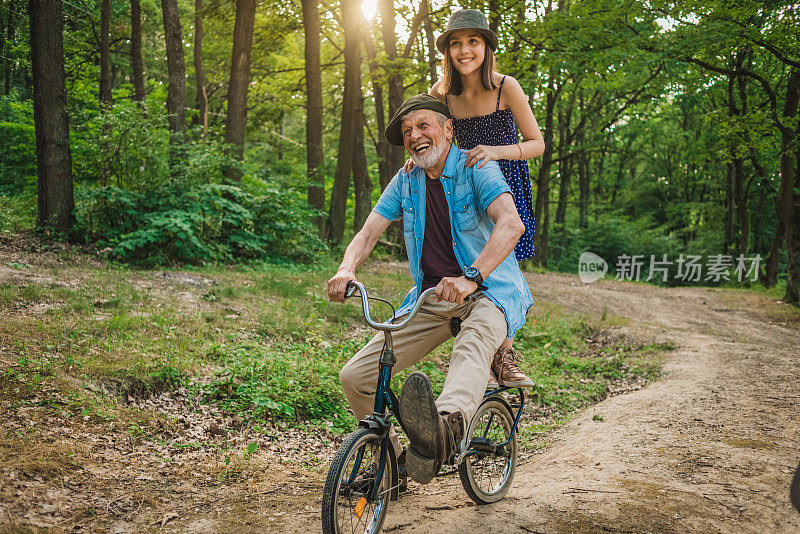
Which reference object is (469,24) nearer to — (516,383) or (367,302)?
(367,302)

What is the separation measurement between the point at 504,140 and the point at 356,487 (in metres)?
2.39

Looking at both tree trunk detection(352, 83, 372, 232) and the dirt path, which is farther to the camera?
tree trunk detection(352, 83, 372, 232)

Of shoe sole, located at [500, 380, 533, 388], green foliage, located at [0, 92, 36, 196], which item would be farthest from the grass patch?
green foliage, located at [0, 92, 36, 196]

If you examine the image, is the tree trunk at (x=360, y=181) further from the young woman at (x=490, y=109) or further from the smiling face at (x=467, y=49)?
the smiling face at (x=467, y=49)

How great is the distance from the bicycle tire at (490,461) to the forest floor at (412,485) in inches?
4.4

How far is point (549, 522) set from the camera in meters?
3.30

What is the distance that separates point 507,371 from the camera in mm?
3701

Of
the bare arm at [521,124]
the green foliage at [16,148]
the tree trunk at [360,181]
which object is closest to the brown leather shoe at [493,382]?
the bare arm at [521,124]

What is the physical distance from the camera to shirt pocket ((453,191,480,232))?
3398mm

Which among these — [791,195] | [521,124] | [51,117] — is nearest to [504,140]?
[521,124]

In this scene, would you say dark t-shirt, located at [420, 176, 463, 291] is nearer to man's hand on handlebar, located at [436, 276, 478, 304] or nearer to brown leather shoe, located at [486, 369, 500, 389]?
man's hand on handlebar, located at [436, 276, 478, 304]

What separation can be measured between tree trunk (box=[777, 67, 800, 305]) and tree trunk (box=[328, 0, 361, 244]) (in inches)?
394

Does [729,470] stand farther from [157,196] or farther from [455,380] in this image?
[157,196]

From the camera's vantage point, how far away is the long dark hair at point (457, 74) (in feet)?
12.6
